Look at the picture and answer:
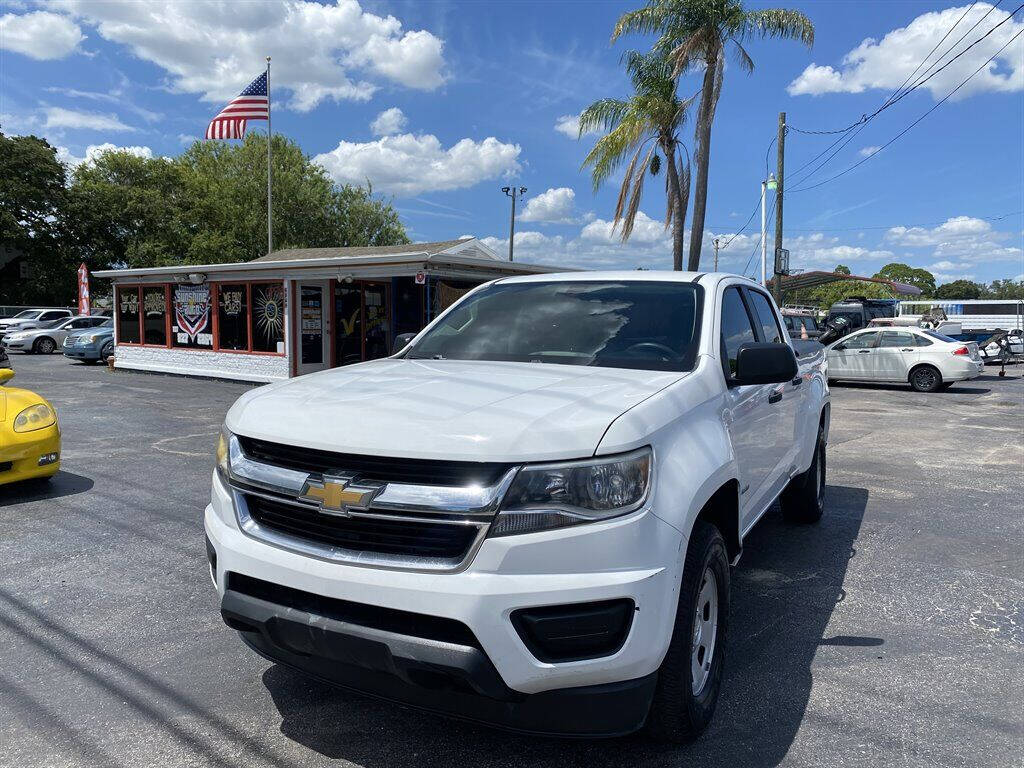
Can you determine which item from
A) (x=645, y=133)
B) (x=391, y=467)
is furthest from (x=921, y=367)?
(x=391, y=467)

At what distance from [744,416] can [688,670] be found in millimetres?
1338

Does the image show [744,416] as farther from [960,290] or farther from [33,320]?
[960,290]

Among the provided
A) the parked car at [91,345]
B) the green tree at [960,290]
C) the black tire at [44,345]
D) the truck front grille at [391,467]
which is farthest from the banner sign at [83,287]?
A: the green tree at [960,290]

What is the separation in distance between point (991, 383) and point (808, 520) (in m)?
17.7

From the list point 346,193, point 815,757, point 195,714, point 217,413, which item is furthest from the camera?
point 346,193

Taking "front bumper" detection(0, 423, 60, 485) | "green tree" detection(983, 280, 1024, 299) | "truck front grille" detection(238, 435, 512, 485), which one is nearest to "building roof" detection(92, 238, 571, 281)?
"front bumper" detection(0, 423, 60, 485)

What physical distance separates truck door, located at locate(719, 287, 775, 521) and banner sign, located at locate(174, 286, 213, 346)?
17633 mm

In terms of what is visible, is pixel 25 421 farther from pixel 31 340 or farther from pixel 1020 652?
pixel 31 340

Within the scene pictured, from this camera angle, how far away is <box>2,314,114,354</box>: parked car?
27750 mm

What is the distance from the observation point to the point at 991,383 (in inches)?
778

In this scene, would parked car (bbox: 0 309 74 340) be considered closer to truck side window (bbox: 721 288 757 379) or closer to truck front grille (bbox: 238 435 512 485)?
truck side window (bbox: 721 288 757 379)

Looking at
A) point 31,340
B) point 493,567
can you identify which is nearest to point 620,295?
point 493,567

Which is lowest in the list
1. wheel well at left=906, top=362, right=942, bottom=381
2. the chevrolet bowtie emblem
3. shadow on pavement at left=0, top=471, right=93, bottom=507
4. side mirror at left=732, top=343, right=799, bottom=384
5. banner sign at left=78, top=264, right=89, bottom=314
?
shadow on pavement at left=0, top=471, right=93, bottom=507

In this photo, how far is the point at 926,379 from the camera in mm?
17219
